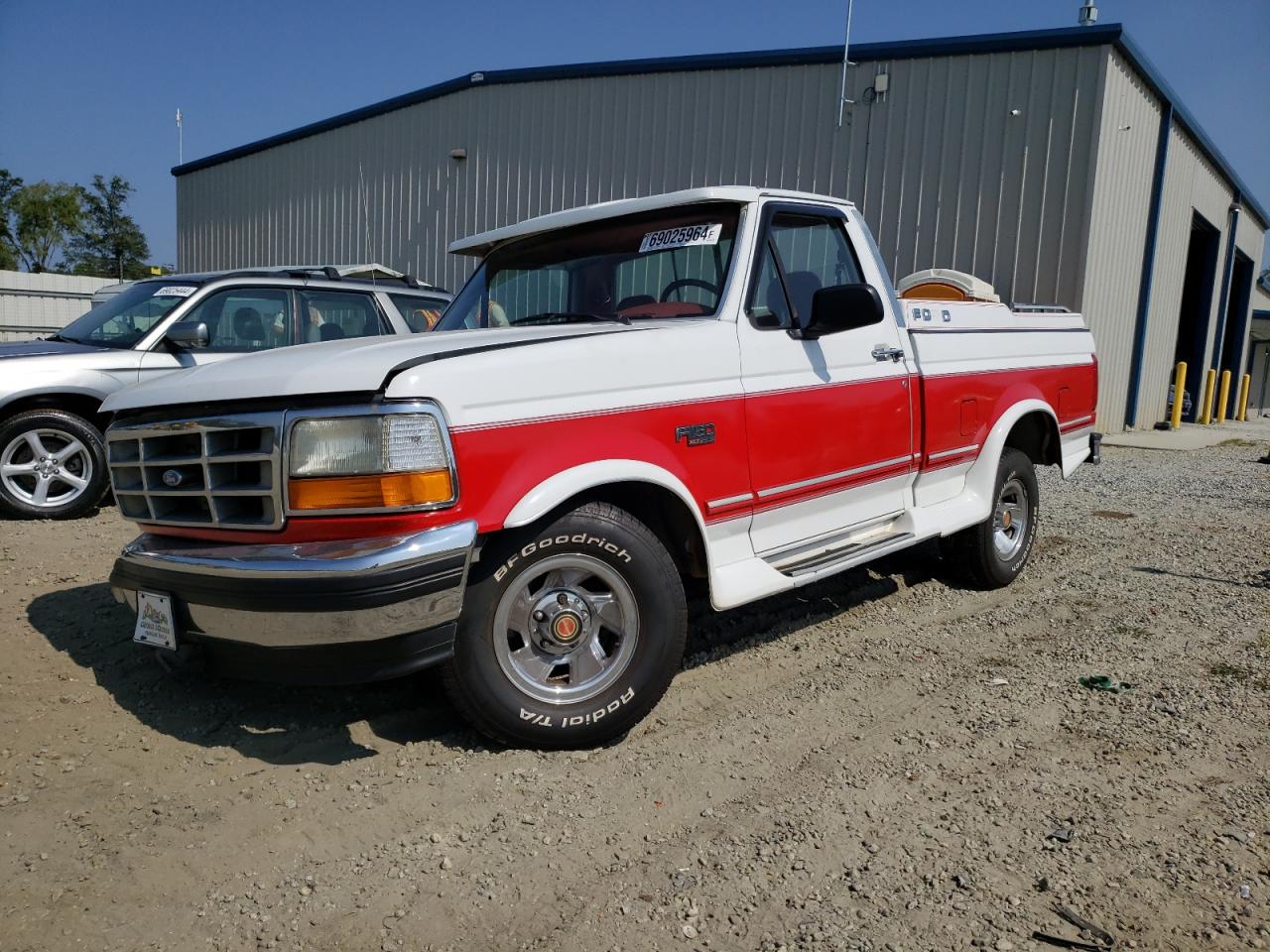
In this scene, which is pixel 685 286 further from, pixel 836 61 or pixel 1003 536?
pixel 836 61

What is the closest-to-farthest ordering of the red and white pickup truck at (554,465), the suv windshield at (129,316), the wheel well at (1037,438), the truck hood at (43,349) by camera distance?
the red and white pickup truck at (554,465) → the wheel well at (1037,438) → the truck hood at (43,349) → the suv windshield at (129,316)

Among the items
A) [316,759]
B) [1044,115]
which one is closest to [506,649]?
[316,759]

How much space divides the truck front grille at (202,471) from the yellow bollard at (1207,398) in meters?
23.0

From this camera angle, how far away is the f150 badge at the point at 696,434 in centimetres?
332

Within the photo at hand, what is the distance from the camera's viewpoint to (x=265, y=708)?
3500 mm

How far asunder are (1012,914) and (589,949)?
1.06 metres

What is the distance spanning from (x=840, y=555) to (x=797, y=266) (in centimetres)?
133

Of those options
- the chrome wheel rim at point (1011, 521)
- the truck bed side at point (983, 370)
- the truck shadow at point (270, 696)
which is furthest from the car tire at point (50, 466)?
the chrome wheel rim at point (1011, 521)

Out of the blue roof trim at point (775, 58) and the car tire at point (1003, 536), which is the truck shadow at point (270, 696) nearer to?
the car tire at point (1003, 536)

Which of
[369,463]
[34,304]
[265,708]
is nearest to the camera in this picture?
[369,463]

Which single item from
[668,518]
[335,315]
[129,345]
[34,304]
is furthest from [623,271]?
[34,304]

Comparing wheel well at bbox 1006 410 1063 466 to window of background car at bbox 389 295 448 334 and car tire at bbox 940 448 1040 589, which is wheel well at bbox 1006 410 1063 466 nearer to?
car tire at bbox 940 448 1040 589

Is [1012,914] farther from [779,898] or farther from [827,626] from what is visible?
[827,626]

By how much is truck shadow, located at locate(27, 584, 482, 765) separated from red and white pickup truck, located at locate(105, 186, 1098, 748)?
480mm
